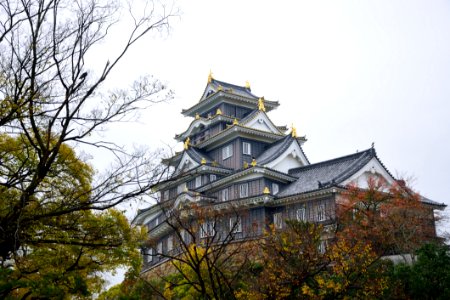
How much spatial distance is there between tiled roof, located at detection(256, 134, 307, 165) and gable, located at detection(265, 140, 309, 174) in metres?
0.22

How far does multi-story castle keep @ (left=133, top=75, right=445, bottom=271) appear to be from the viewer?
103 ft

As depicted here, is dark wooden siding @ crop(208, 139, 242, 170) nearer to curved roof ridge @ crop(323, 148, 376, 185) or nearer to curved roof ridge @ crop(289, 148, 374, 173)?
curved roof ridge @ crop(289, 148, 374, 173)

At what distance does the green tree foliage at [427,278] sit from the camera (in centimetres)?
1650

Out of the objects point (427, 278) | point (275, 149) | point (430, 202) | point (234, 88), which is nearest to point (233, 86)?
point (234, 88)

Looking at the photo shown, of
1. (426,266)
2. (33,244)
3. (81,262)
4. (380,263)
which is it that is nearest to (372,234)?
(380,263)

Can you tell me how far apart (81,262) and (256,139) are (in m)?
25.8

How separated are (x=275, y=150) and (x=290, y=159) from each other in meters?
1.24

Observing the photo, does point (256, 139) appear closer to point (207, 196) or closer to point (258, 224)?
point (207, 196)

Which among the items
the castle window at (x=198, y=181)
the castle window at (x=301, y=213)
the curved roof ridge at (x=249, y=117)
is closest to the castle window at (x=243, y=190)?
the castle window at (x=301, y=213)

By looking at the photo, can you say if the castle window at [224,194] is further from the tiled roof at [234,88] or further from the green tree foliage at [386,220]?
the tiled roof at [234,88]

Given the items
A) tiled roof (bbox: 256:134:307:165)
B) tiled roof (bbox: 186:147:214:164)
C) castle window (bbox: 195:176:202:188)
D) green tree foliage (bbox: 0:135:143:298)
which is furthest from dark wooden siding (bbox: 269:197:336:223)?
green tree foliage (bbox: 0:135:143:298)

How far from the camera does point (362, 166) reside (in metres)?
31.7

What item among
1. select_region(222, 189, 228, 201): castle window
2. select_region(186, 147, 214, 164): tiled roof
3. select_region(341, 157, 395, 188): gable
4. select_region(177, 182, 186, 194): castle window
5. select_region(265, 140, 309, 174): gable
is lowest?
select_region(222, 189, 228, 201): castle window

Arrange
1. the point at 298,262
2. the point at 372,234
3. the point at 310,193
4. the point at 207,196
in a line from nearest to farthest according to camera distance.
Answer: the point at 298,262 → the point at 372,234 → the point at 310,193 → the point at 207,196
